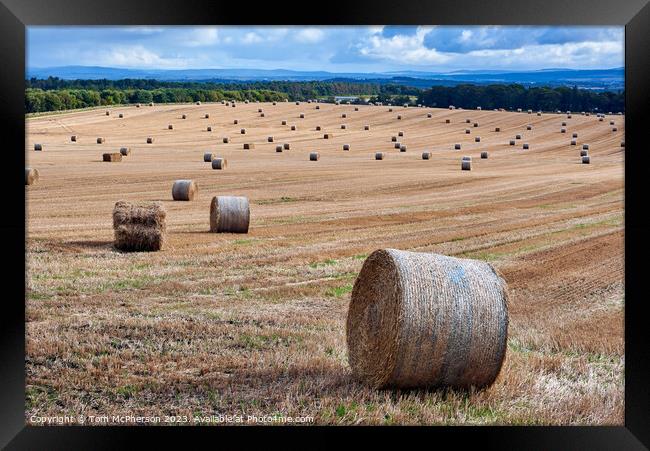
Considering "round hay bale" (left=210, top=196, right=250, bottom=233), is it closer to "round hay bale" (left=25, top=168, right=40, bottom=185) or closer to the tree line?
"round hay bale" (left=25, top=168, right=40, bottom=185)

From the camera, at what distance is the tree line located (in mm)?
61566

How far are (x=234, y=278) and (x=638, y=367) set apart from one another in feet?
28.2

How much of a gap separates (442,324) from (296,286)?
7075mm

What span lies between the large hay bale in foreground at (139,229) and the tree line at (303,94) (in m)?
40.3

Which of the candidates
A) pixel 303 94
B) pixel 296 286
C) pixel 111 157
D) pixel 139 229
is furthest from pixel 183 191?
pixel 303 94

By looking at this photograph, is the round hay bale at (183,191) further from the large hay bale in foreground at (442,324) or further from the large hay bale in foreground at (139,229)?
the large hay bale in foreground at (442,324)

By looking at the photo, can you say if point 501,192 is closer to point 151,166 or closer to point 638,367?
point 151,166

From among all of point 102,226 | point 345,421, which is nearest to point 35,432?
point 345,421

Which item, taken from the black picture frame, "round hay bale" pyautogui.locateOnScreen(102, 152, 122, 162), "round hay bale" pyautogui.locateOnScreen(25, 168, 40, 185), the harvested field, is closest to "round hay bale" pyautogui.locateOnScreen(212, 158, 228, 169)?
the harvested field

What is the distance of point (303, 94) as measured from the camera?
75.0m

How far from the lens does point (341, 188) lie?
32.3m

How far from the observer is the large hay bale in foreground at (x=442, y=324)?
8.57 metres

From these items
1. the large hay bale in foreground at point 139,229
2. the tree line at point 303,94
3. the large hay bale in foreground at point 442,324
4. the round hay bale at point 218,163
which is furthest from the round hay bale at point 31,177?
the tree line at point 303,94
